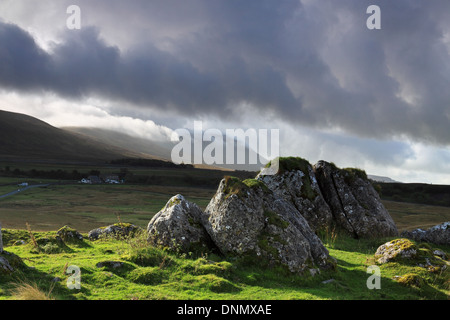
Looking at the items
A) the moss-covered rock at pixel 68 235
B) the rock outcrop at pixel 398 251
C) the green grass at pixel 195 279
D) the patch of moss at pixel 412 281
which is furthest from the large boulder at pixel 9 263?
the rock outcrop at pixel 398 251

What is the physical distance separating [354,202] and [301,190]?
4.47 meters

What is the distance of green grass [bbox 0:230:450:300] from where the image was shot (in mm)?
9883

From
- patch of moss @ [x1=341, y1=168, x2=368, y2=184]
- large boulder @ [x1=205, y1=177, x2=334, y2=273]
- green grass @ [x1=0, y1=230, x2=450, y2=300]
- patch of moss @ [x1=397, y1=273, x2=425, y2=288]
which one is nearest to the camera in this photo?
green grass @ [x1=0, y1=230, x2=450, y2=300]

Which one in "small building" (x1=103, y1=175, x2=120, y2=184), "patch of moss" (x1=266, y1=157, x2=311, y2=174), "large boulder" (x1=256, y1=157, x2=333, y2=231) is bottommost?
"small building" (x1=103, y1=175, x2=120, y2=184)

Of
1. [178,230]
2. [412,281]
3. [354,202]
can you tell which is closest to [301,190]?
[354,202]

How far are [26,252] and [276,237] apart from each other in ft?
40.7

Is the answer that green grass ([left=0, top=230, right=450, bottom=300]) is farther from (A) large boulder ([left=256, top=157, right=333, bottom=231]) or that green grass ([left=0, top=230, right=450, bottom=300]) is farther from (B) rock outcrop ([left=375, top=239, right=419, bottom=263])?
(A) large boulder ([left=256, top=157, right=333, bottom=231])

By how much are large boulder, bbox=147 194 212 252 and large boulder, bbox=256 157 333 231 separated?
348 inches

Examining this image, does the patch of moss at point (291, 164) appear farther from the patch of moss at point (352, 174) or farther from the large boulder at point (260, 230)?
the large boulder at point (260, 230)

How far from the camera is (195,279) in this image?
11.1 metres

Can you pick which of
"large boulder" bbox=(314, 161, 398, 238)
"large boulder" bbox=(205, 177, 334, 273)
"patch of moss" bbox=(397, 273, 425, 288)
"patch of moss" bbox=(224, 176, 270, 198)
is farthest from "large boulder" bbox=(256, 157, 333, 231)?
"patch of moss" bbox=(397, 273, 425, 288)

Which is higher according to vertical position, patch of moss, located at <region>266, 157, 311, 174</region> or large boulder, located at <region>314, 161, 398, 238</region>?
patch of moss, located at <region>266, 157, 311, 174</region>

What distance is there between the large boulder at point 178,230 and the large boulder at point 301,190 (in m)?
8.84

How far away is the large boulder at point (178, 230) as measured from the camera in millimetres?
14195
